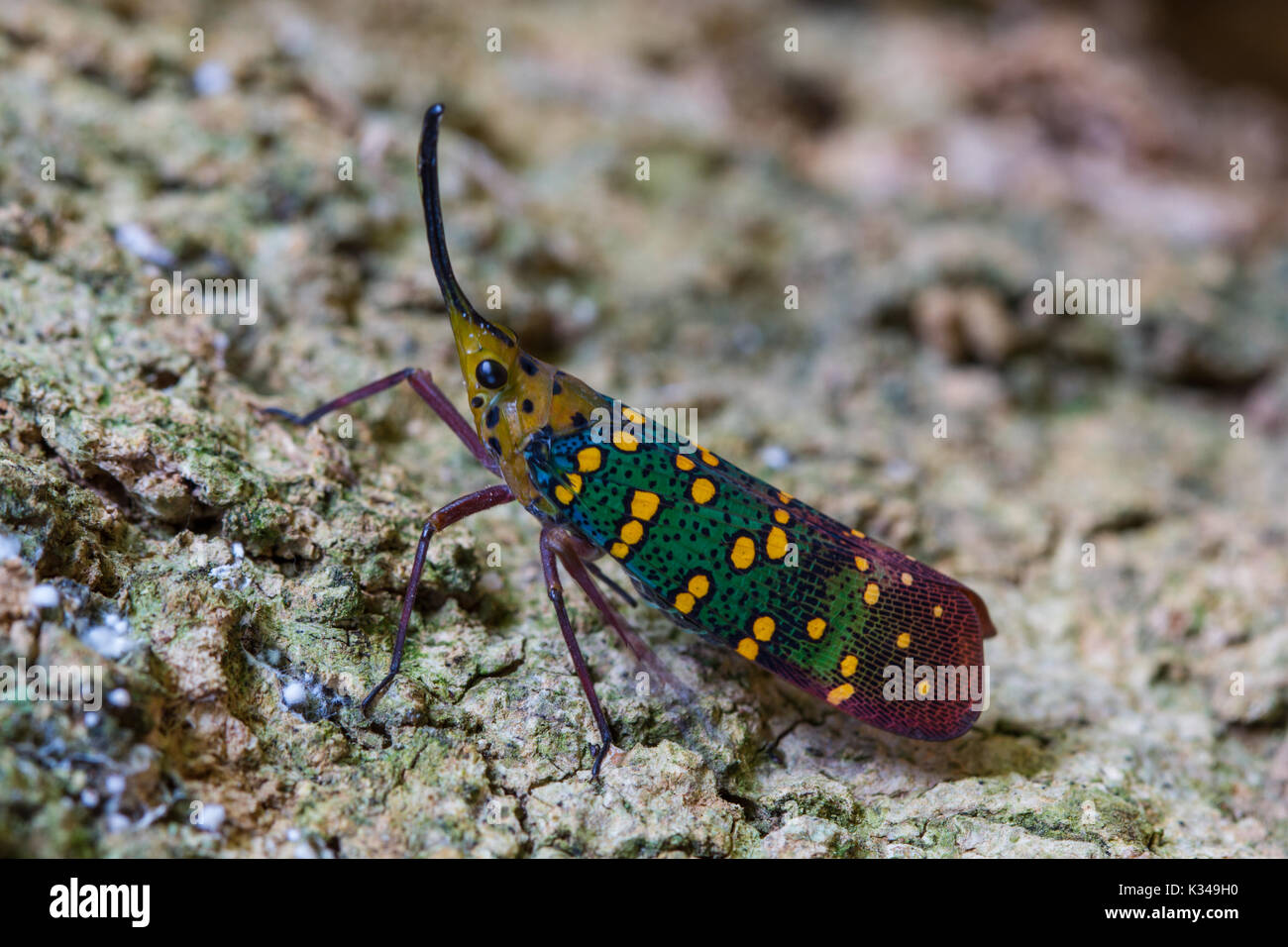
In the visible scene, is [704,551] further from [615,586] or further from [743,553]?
[615,586]

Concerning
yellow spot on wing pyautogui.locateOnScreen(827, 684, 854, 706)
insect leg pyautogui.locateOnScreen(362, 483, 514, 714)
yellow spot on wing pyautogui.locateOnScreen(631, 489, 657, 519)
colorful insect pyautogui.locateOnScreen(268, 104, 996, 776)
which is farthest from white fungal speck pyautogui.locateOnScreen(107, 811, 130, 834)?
yellow spot on wing pyautogui.locateOnScreen(827, 684, 854, 706)

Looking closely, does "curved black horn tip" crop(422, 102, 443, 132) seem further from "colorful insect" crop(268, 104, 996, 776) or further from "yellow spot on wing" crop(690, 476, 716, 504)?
"yellow spot on wing" crop(690, 476, 716, 504)

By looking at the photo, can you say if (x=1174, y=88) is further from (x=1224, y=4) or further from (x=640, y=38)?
(x=640, y=38)

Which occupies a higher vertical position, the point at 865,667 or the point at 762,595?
the point at 762,595

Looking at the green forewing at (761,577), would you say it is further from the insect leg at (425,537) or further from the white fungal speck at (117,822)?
the white fungal speck at (117,822)

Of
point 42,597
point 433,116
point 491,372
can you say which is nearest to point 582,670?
point 491,372

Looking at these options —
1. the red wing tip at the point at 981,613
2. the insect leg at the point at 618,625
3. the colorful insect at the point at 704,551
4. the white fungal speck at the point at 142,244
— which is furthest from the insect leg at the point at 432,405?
the red wing tip at the point at 981,613

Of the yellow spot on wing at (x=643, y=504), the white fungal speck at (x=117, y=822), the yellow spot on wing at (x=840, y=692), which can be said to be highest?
the yellow spot on wing at (x=643, y=504)
